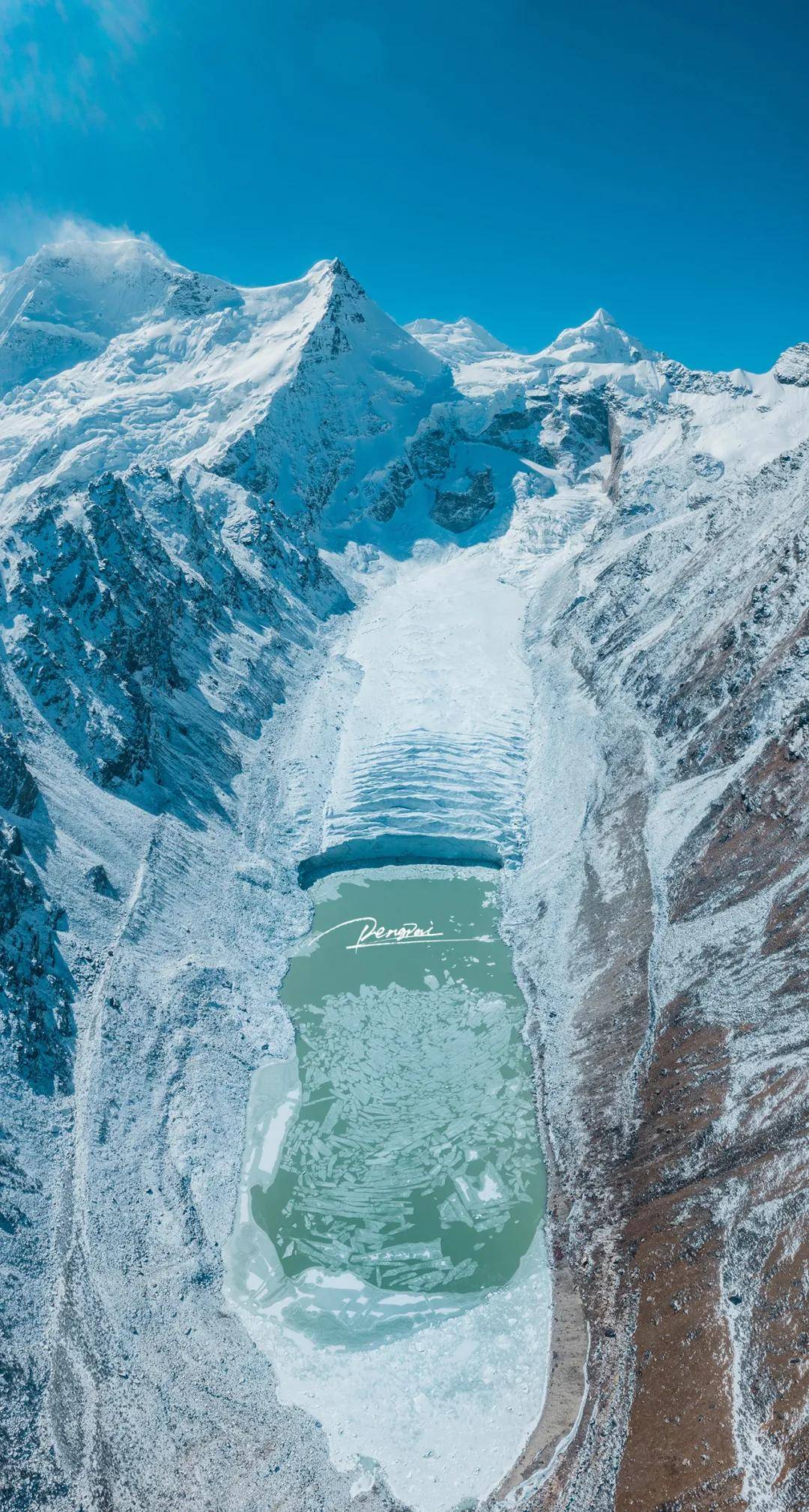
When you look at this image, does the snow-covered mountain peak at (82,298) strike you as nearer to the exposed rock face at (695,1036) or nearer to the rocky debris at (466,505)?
the rocky debris at (466,505)

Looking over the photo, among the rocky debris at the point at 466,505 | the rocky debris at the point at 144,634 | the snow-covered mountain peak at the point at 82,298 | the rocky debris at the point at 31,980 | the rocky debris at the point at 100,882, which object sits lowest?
the rocky debris at the point at 31,980

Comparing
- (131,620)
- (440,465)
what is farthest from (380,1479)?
(440,465)

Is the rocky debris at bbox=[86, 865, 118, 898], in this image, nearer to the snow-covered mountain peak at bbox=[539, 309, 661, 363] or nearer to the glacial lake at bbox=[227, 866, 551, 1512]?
the glacial lake at bbox=[227, 866, 551, 1512]

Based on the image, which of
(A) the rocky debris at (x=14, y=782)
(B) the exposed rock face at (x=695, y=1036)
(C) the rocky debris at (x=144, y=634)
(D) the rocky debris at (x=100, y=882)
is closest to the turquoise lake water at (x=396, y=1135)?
(B) the exposed rock face at (x=695, y=1036)

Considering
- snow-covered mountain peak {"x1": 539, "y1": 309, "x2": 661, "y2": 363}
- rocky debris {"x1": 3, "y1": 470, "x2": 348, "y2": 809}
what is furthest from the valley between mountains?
snow-covered mountain peak {"x1": 539, "y1": 309, "x2": 661, "y2": 363}

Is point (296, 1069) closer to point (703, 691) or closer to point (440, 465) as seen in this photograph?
point (703, 691)
